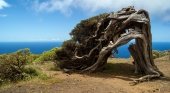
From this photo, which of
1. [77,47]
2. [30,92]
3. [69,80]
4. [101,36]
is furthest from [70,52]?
[30,92]

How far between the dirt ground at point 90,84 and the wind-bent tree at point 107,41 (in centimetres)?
94

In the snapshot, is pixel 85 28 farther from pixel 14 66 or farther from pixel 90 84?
pixel 90 84

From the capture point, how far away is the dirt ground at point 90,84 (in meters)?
16.5

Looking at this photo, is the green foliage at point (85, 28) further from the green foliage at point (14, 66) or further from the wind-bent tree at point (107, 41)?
the green foliage at point (14, 66)

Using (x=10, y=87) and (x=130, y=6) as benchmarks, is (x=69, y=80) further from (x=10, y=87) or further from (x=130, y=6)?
(x=130, y=6)

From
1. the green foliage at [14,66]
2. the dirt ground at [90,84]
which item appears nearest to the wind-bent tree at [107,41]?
the dirt ground at [90,84]

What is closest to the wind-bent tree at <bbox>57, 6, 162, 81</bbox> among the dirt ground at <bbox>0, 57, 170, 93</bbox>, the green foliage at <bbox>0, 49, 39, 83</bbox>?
the dirt ground at <bbox>0, 57, 170, 93</bbox>

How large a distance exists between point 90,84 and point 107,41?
5.04 m

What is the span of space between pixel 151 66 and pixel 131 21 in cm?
287

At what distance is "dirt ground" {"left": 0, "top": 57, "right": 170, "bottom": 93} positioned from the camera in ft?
54.0

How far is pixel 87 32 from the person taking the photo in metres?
23.5

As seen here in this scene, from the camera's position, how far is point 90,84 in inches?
700

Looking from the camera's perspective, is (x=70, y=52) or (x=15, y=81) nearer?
(x=15, y=81)

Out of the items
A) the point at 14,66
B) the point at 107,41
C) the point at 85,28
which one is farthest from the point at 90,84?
the point at 85,28
